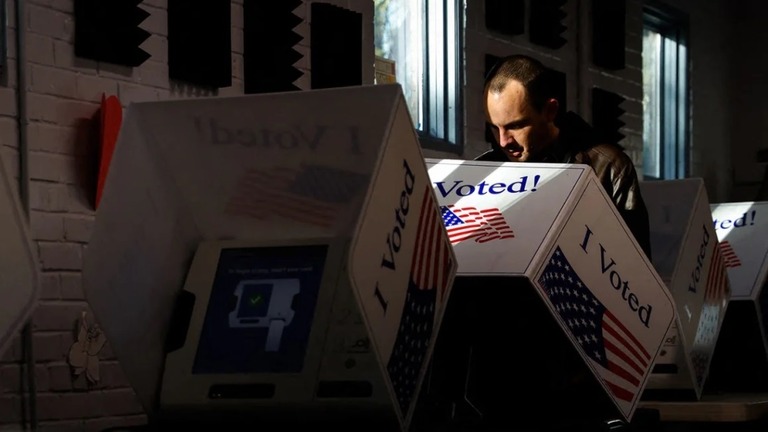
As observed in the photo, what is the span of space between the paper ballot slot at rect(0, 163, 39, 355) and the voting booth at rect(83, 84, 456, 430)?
5.8 inches

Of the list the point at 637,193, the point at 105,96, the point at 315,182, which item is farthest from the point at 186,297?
the point at 105,96

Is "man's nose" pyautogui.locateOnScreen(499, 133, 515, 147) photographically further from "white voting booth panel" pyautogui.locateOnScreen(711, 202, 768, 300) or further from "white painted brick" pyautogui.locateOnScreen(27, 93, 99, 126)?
"white painted brick" pyautogui.locateOnScreen(27, 93, 99, 126)

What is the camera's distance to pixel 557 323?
5.36ft

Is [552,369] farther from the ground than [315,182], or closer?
closer

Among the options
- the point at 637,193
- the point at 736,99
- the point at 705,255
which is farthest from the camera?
the point at 736,99

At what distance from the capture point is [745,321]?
2648 millimetres

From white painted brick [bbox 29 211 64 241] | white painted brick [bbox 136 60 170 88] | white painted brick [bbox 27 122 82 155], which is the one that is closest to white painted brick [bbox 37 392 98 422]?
white painted brick [bbox 29 211 64 241]

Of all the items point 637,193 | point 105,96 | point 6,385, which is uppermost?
point 105,96

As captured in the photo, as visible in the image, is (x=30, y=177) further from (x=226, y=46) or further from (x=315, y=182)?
(x=315, y=182)

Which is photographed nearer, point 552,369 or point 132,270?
point 132,270

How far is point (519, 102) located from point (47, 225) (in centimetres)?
169

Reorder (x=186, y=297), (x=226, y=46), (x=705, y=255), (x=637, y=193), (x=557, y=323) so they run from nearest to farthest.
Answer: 1. (x=186, y=297)
2. (x=557, y=323)
3. (x=637, y=193)
4. (x=705, y=255)
5. (x=226, y=46)

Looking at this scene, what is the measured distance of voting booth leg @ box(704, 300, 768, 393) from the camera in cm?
261

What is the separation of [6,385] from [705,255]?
1776 millimetres
